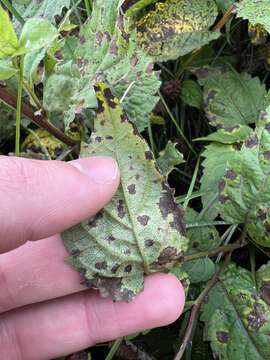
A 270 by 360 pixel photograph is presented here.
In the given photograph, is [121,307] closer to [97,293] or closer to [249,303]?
[97,293]

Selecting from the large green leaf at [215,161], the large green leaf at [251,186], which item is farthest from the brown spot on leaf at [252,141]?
the large green leaf at [215,161]

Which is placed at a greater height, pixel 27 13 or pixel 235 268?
pixel 27 13

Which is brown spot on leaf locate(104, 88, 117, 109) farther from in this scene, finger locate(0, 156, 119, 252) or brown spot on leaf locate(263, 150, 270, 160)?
brown spot on leaf locate(263, 150, 270, 160)

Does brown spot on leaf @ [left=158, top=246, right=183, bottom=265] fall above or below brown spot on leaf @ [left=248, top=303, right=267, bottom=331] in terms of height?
above

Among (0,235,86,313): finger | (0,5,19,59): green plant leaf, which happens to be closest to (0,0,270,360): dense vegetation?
(0,5,19,59): green plant leaf

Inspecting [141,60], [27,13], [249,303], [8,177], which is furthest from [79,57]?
[249,303]

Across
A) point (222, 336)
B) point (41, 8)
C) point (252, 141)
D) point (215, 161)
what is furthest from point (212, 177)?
point (41, 8)
